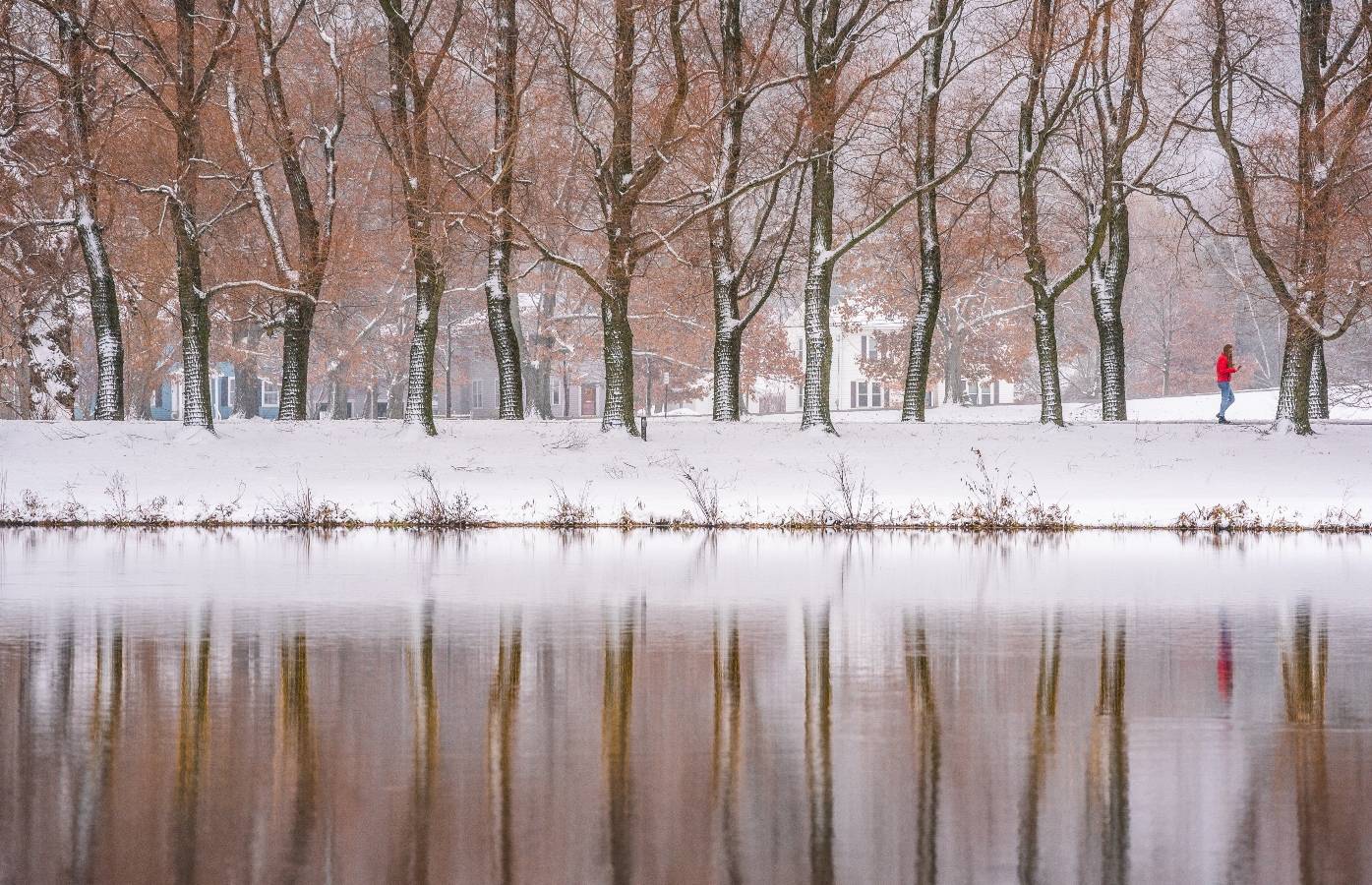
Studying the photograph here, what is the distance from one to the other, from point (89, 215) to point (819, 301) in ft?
59.5

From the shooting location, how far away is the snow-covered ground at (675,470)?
33531mm

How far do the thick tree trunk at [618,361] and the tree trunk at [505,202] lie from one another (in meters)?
2.69

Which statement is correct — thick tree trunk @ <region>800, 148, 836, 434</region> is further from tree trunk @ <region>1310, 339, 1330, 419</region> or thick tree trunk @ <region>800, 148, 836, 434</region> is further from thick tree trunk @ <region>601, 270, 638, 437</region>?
tree trunk @ <region>1310, 339, 1330, 419</region>

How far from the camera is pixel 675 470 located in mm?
37000

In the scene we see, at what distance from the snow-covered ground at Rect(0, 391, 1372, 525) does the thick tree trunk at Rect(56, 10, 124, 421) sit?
1.84 metres

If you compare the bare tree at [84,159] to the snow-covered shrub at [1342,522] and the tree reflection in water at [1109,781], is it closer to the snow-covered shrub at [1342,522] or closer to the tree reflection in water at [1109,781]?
the snow-covered shrub at [1342,522]

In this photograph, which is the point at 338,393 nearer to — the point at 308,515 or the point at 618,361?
the point at 618,361

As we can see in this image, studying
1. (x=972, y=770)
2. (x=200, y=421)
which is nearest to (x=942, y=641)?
(x=972, y=770)

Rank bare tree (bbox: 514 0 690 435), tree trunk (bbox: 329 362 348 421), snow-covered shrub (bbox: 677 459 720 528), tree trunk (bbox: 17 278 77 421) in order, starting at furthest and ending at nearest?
tree trunk (bbox: 329 362 348 421) < tree trunk (bbox: 17 278 77 421) < bare tree (bbox: 514 0 690 435) < snow-covered shrub (bbox: 677 459 720 528)

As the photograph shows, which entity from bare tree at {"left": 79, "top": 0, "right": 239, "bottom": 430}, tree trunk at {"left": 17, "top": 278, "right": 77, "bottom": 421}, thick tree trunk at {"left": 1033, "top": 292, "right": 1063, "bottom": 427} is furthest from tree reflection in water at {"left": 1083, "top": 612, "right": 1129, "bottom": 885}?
tree trunk at {"left": 17, "top": 278, "right": 77, "bottom": 421}

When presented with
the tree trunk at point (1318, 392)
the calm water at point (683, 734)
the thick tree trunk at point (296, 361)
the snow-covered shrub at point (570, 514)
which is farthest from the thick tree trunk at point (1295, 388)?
the thick tree trunk at point (296, 361)

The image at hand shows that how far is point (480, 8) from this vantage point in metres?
40.7

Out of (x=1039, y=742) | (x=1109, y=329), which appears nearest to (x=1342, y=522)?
(x=1109, y=329)

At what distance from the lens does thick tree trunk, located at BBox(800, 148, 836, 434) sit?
39688mm
